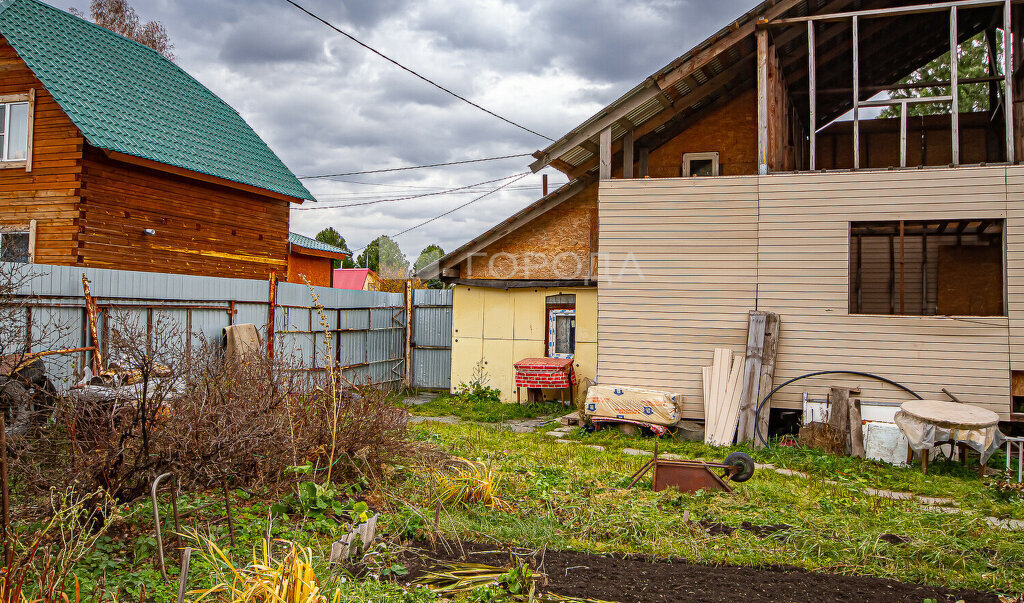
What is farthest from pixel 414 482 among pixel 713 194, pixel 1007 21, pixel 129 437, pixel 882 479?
pixel 1007 21

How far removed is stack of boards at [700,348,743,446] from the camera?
9.56 meters

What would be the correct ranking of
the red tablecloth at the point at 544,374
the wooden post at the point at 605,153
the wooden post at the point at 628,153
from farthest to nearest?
the red tablecloth at the point at 544,374 → the wooden post at the point at 628,153 → the wooden post at the point at 605,153

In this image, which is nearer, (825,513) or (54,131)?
(825,513)

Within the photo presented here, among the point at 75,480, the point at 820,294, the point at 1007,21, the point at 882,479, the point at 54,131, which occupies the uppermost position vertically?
the point at 1007,21

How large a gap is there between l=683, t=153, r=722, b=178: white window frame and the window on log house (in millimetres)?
2910

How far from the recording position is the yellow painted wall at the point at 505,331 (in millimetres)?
13039

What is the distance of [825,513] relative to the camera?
18.9ft

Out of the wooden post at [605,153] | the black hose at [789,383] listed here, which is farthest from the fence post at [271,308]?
the black hose at [789,383]

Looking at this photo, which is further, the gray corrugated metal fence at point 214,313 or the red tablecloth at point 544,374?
the red tablecloth at point 544,374

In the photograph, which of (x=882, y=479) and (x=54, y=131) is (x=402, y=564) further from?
(x=54, y=131)

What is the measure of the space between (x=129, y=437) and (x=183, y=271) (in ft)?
33.4

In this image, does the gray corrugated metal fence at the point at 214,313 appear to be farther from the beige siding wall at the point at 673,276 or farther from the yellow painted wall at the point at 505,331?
the beige siding wall at the point at 673,276

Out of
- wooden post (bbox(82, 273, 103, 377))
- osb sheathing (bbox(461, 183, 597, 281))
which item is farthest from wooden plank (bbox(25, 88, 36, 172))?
osb sheathing (bbox(461, 183, 597, 281))

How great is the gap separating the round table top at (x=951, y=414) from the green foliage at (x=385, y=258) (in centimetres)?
2667
